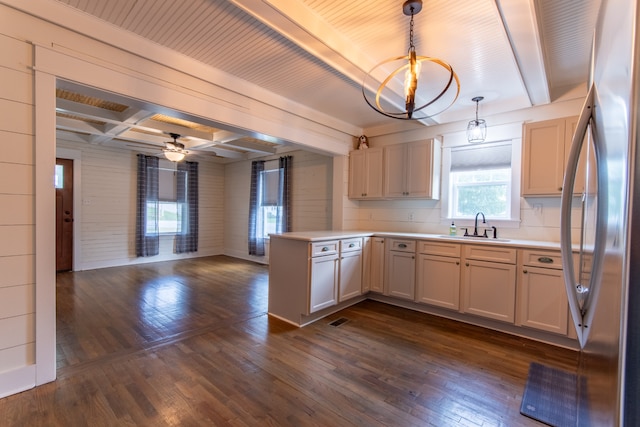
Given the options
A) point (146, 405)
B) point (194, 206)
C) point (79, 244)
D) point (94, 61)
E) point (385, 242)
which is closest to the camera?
point (146, 405)

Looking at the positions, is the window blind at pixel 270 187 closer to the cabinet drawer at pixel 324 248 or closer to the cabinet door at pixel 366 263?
the cabinet door at pixel 366 263

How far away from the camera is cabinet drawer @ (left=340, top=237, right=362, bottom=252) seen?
3.57 metres

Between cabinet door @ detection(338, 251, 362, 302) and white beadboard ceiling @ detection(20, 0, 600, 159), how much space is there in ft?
6.56

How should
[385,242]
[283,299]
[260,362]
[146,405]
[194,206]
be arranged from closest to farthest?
[146,405] → [260,362] → [283,299] → [385,242] → [194,206]

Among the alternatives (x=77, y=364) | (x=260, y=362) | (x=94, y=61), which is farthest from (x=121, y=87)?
(x=260, y=362)

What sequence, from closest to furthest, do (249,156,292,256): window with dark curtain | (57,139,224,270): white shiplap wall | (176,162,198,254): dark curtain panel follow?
(57,139,224,270): white shiplap wall
(249,156,292,256): window with dark curtain
(176,162,198,254): dark curtain panel

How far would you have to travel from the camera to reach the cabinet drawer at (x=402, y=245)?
3646 millimetres

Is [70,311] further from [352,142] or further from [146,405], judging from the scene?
[352,142]

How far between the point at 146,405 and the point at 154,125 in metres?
4.06

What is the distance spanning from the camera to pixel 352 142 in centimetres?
478

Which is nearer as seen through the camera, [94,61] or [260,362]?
[94,61]

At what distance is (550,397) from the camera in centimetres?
202

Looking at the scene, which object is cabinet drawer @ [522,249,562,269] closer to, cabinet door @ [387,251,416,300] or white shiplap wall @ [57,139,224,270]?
cabinet door @ [387,251,416,300]

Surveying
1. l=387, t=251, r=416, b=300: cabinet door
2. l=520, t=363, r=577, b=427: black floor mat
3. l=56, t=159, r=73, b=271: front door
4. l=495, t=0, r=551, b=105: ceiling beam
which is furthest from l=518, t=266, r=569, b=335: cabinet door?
l=56, t=159, r=73, b=271: front door
